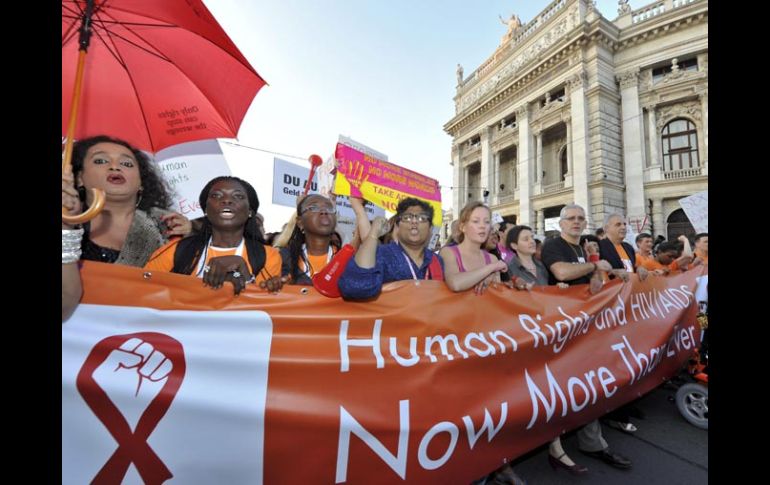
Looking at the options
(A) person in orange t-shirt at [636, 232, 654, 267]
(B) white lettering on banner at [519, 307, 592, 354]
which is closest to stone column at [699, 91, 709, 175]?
(A) person in orange t-shirt at [636, 232, 654, 267]

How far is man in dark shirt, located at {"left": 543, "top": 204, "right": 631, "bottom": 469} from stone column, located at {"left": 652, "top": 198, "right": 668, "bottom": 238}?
61.9ft

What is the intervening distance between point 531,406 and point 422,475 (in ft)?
2.68

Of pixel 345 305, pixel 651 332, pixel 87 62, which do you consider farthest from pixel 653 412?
pixel 87 62

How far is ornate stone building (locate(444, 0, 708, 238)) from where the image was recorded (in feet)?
56.5

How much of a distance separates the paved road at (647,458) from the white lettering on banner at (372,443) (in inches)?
52.9

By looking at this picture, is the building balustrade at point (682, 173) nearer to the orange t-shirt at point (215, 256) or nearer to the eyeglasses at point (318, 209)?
the eyeglasses at point (318, 209)

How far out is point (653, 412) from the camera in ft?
10.4

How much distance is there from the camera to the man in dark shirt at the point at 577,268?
96.0 inches

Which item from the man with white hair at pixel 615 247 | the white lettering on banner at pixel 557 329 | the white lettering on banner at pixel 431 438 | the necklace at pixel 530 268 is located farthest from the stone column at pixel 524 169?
the white lettering on banner at pixel 431 438

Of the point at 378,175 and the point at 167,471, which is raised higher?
the point at 378,175

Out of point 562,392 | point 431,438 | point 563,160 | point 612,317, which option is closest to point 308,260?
point 431,438
